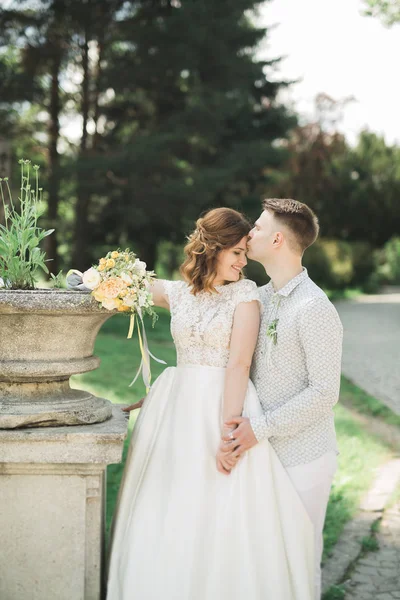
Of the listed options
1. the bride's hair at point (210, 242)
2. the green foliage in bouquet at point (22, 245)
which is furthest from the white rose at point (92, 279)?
the bride's hair at point (210, 242)

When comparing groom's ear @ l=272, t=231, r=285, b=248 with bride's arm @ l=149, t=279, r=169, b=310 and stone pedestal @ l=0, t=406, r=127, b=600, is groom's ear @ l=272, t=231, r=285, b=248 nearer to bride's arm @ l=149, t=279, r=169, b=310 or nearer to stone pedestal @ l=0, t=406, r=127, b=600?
bride's arm @ l=149, t=279, r=169, b=310

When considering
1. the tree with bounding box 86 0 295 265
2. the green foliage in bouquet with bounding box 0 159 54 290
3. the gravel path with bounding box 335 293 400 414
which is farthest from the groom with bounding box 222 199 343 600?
the tree with bounding box 86 0 295 265

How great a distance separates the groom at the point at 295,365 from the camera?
2.86m

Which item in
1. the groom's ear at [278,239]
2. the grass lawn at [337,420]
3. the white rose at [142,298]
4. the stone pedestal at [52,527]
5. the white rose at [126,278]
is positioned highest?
the groom's ear at [278,239]

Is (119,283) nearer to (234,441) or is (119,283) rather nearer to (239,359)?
(239,359)

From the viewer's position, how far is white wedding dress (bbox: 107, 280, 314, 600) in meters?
2.86

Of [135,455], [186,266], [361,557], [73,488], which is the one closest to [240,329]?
[186,266]

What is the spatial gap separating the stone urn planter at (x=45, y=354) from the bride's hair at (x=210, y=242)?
42 cm

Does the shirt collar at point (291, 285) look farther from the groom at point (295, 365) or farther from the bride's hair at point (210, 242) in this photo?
the bride's hair at point (210, 242)

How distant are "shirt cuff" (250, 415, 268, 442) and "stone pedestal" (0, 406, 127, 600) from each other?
0.52 m

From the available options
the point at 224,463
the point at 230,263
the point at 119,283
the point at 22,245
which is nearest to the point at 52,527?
the point at 224,463

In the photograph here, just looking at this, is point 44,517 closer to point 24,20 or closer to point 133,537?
point 133,537

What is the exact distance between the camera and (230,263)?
2.98 metres

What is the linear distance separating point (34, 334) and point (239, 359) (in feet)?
2.68
